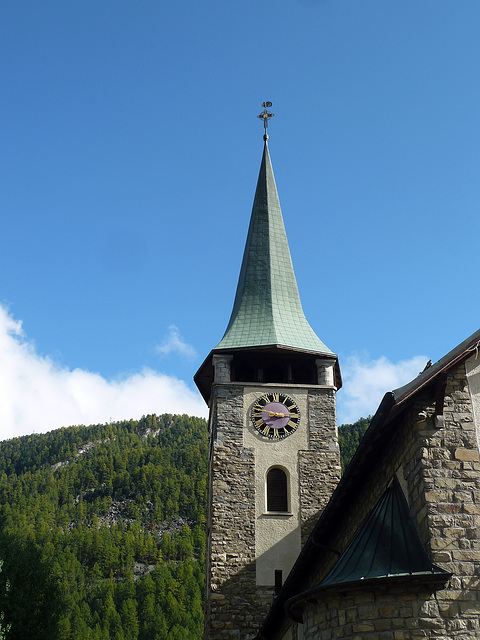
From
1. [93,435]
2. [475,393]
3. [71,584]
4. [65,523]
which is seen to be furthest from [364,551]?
[93,435]

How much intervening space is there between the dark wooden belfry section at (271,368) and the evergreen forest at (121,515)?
121 feet

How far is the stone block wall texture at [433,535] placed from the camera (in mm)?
10094

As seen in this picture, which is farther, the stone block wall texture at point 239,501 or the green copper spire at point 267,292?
the green copper spire at point 267,292

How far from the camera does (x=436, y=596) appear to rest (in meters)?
10.1

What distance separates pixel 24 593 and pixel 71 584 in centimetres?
7582

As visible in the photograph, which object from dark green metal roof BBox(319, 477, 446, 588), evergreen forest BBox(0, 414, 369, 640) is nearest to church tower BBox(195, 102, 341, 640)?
dark green metal roof BBox(319, 477, 446, 588)

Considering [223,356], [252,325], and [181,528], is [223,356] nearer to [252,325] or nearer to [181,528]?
[252,325]

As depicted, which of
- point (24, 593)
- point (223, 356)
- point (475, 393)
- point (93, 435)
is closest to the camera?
point (475, 393)

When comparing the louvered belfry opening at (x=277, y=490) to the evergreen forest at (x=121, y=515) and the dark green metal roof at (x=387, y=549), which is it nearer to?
the dark green metal roof at (x=387, y=549)

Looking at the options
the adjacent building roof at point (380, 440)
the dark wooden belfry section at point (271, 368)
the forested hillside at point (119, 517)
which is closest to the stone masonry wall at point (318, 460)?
the dark wooden belfry section at point (271, 368)

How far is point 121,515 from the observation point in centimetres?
13400

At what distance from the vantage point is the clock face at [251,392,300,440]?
2389cm

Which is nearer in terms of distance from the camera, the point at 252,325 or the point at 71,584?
the point at 252,325

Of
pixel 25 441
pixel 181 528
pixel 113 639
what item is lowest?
pixel 113 639
